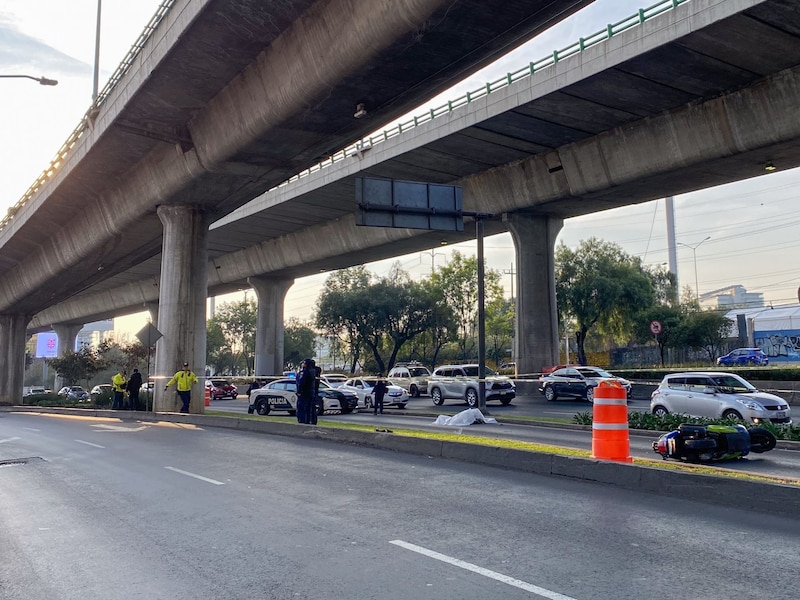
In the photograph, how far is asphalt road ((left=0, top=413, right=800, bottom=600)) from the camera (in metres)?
5.18

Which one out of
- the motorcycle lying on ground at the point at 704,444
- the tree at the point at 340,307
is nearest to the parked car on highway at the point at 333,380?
the tree at the point at 340,307

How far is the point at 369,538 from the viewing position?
6.58 m

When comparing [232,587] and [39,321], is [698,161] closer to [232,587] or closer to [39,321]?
[232,587]

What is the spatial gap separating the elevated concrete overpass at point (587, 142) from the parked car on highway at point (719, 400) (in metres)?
8.95

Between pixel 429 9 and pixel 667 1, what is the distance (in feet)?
40.3

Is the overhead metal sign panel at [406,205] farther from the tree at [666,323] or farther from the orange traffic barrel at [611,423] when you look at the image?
the tree at [666,323]

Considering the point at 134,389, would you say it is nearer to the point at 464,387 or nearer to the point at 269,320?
the point at 464,387

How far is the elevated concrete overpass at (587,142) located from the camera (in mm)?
20750

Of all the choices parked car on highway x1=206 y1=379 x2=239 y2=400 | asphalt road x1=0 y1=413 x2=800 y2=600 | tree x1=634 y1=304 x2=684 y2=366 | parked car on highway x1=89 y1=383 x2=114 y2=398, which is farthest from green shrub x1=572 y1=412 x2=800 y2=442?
tree x1=634 y1=304 x2=684 y2=366

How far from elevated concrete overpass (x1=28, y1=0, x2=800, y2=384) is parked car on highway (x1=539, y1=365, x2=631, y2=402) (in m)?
4.36

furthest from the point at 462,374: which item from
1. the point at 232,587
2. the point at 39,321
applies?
the point at 39,321

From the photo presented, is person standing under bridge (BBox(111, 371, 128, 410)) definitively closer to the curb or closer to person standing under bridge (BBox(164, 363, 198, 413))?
person standing under bridge (BBox(164, 363, 198, 413))

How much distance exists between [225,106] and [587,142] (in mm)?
15262

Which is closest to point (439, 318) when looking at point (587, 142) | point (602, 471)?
point (587, 142)
